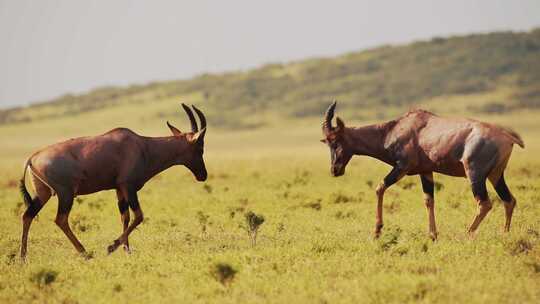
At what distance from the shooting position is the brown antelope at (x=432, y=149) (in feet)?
44.5

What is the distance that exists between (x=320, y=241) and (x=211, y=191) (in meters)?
12.2

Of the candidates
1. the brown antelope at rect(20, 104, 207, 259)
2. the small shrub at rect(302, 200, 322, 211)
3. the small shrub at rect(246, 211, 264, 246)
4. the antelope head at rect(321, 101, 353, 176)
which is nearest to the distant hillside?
the small shrub at rect(302, 200, 322, 211)

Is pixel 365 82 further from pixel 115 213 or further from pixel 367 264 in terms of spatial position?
pixel 367 264

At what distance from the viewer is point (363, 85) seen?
12850cm

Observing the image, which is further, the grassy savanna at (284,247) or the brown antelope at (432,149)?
the brown antelope at (432,149)

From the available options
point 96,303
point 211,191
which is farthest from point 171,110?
point 96,303

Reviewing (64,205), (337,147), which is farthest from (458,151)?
(64,205)

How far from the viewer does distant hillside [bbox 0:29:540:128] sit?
11538 centimetres

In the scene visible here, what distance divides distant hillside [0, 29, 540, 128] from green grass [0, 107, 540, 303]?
81.2 meters

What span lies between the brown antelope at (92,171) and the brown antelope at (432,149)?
3.32 metres

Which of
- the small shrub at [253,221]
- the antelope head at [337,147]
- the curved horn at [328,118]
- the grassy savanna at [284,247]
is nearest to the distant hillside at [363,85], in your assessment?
the grassy savanna at [284,247]

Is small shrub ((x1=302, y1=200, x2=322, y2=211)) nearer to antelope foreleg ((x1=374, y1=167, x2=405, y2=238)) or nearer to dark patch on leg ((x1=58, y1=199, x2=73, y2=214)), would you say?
antelope foreleg ((x1=374, y1=167, x2=405, y2=238))

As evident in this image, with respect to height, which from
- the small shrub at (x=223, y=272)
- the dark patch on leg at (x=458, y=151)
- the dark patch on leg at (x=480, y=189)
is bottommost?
the small shrub at (x=223, y=272)

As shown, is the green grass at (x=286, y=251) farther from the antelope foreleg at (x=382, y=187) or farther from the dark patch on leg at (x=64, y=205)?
the dark patch on leg at (x=64, y=205)
